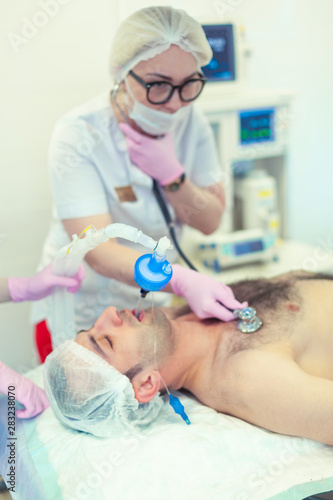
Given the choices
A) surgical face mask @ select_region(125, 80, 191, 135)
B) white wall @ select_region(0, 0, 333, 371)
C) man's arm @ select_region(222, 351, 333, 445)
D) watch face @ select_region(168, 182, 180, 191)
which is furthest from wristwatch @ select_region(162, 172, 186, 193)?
man's arm @ select_region(222, 351, 333, 445)

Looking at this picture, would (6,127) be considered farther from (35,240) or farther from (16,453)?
(16,453)

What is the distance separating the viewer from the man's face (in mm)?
1345

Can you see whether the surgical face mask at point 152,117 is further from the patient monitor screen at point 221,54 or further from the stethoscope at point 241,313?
the patient monitor screen at point 221,54

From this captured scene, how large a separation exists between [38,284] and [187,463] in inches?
25.8

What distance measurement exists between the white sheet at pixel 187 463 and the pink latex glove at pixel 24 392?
55mm

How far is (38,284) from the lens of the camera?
4.77ft

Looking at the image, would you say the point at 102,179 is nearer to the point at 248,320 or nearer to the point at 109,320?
the point at 109,320

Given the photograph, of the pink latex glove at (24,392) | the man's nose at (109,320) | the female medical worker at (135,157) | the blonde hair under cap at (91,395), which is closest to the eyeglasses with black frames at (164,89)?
the female medical worker at (135,157)

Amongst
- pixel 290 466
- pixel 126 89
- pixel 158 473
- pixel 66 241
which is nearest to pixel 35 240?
pixel 66 241

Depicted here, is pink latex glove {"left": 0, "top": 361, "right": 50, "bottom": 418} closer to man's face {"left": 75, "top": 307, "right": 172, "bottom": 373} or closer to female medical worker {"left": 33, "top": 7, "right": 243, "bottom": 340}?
man's face {"left": 75, "top": 307, "right": 172, "bottom": 373}

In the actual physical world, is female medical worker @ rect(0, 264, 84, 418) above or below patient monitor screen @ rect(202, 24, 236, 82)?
below

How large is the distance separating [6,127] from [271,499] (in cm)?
126

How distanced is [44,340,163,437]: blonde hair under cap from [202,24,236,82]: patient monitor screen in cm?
132

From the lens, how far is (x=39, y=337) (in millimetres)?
1729
